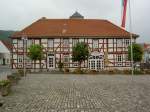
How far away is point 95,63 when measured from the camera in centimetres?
5625

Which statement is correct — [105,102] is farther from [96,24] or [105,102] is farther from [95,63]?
[96,24]

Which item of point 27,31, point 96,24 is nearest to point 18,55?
point 27,31

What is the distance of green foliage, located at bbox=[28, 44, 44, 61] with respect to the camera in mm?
51575

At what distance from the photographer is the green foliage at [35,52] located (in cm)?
5158

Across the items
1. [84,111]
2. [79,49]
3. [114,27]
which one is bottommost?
[84,111]

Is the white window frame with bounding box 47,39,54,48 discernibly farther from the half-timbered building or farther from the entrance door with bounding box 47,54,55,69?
the entrance door with bounding box 47,54,55,69

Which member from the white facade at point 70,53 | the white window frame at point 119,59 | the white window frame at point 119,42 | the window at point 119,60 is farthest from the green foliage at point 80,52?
the white window frame at point 119,42

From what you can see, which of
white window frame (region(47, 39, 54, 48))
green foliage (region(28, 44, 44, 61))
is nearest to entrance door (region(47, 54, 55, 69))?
white window frame (region(47, 39, 54, 48))

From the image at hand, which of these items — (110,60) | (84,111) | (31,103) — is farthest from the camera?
(110,60)

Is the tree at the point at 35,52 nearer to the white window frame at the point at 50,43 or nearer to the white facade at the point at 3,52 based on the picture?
the white window frame at the point at 50,43

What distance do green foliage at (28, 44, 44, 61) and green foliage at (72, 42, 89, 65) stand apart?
497 centimetres

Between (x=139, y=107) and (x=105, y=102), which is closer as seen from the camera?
(x=139, y=107)

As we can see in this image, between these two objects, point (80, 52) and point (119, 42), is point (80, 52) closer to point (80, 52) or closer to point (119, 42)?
point (80, 52)

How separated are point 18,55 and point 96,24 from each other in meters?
14.4
